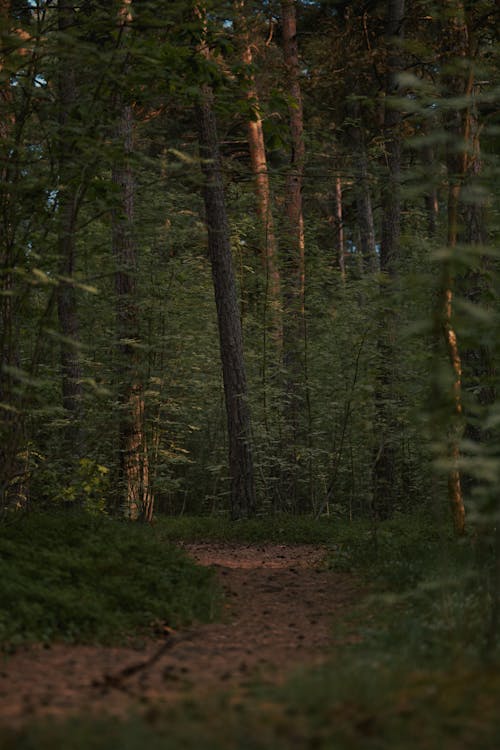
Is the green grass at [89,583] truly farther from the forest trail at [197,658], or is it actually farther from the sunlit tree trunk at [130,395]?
the sunlit tree trunk at [130,395]

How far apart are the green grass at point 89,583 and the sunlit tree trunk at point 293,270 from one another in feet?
27.2

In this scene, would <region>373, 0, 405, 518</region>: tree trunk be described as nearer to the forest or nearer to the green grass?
the forest

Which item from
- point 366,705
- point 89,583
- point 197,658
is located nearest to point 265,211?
point 89,583

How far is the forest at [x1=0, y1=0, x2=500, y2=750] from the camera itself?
441cm

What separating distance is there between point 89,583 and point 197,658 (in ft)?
5.65

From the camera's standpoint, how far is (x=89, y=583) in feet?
23.4

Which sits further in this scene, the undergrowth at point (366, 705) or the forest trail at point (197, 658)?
the forest trail at point (197, 658)

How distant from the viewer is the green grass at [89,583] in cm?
630

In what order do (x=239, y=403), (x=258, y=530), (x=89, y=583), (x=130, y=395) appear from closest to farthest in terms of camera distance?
(x=89, y=583), (x=258, y=530), (x=130, y=395), (x=239, y=403)

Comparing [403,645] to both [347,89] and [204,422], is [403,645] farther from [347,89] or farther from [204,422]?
[347,89]

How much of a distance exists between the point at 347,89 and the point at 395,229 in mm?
6849

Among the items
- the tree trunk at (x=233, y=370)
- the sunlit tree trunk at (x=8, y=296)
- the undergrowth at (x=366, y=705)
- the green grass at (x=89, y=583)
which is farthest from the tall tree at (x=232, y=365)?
the undergrowth at (x=366, y=705)

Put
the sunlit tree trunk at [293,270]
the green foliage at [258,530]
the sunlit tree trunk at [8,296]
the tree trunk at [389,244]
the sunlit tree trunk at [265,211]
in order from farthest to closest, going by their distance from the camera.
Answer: the sunlit tree trunk at [293,270]
the sunlit tree trunk at [265,211]
the tree trunk at [389,244]
the green foliage at [258,530]
the sunlit tree trunk at [8,296]

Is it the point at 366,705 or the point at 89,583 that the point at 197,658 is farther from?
the point at 366,705
